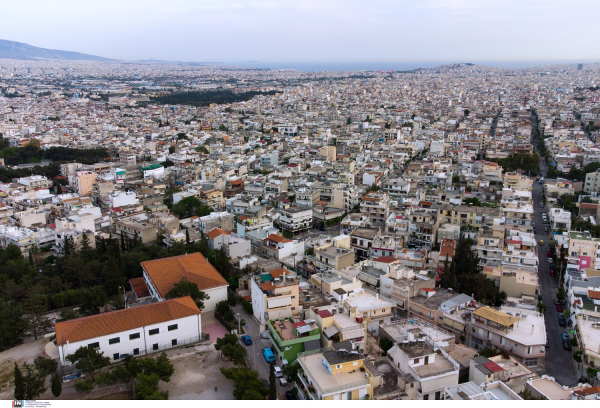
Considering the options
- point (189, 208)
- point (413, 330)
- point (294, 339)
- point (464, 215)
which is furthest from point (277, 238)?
point (464, 215)

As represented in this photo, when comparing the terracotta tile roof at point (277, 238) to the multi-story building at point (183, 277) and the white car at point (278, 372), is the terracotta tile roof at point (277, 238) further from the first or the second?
the white car at point (278, 372)

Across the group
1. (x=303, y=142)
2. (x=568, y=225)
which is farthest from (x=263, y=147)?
(x=568, y=225)

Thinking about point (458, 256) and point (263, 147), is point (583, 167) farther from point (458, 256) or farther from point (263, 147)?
point (263, 147)

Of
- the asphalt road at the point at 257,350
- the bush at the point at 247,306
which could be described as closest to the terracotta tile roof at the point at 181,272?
the bush at the point at 247,306

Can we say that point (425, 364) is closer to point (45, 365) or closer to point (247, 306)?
point (247, 306)

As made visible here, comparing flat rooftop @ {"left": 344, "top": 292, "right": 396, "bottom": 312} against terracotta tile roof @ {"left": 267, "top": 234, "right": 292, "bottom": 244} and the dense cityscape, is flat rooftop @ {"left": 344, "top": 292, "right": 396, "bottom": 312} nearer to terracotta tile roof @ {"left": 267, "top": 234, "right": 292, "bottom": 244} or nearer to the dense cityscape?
the dense cityscape

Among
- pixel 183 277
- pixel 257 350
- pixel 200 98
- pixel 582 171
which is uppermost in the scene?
pixel 200 98

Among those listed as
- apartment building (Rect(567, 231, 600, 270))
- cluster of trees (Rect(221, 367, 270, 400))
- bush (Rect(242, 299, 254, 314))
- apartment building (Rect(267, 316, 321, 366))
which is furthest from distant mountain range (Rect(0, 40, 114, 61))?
apartment building (Rect(567, 231, 600, 270))
